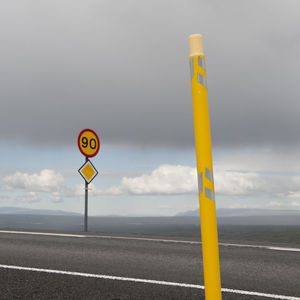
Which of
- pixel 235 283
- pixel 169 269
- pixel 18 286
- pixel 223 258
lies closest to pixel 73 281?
pixel 18 286

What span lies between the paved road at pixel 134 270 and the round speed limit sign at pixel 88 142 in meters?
5.31

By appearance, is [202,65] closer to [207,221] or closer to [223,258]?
[207,221]

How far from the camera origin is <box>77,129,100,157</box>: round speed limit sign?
1413 cm

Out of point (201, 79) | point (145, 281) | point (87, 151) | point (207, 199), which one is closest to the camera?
point (207, 199)

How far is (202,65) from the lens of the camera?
2.94 metres

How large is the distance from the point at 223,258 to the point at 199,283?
197cm

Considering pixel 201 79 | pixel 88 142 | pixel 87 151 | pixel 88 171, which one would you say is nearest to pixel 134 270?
pixel 201 79

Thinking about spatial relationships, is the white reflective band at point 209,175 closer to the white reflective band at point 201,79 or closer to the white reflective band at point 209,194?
the white reflective band at point 209,194

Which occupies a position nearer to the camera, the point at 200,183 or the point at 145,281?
the point at 200,183

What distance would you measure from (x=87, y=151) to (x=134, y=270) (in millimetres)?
8611

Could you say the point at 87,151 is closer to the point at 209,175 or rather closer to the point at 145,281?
the point at 145,281

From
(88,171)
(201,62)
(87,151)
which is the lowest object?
(201,62)

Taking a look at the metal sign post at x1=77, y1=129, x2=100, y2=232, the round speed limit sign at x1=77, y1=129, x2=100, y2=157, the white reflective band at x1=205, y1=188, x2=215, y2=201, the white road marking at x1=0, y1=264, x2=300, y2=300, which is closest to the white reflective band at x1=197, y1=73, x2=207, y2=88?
the white reflective band at x1=205, y1=188, x2=215, y2=201

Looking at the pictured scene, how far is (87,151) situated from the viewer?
14258 mm
